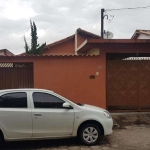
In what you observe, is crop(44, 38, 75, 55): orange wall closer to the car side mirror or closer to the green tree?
the green tree

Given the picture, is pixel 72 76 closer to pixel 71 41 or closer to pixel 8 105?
pixel 8 105

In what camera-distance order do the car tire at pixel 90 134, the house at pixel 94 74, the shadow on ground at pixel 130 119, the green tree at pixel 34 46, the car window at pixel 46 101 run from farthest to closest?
the green tree at pixel 34 46
the house at pixel 94 74
the shadow on ground at pixel 130 119
the car tire at pixel 90 134
the car window at pixel 46 101

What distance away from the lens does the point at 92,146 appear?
6320mm

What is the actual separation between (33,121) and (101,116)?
5.84 ft

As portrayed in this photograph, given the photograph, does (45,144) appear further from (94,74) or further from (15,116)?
(94,74)

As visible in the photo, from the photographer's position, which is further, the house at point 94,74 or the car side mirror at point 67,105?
the house at point 94,74

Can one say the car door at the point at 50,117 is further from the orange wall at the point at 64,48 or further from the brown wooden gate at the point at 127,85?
the orange wall at the point at 64,48

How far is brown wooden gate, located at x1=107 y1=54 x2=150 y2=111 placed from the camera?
1050 cm

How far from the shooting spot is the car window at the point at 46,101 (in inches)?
245

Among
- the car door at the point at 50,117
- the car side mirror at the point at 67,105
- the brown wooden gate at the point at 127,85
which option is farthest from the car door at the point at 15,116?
the brown wooden gate at the point at 127,85

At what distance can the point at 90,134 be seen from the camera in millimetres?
6375

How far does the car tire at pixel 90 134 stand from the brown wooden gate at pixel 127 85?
166 inches

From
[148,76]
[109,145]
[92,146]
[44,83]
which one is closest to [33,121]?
[92,146]

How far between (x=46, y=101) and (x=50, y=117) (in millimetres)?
437
